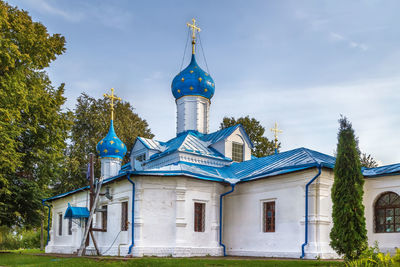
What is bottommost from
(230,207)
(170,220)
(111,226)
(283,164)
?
(111,226)

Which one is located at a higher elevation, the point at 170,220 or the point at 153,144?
the point at 153,144


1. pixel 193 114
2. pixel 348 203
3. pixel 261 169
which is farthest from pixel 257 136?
pixel 348 203

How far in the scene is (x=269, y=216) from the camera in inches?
567

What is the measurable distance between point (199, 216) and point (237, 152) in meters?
5.04

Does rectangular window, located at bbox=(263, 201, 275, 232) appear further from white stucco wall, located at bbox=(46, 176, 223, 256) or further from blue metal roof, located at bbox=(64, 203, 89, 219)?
blue metal roof, located at bbox=(64, 203, 89, 219)

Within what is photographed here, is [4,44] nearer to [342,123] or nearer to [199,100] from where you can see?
[199,100]

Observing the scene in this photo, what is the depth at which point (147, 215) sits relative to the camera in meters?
14.3

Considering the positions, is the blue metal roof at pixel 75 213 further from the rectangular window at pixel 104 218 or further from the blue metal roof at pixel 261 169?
the blue metal roof at pixel 261 169

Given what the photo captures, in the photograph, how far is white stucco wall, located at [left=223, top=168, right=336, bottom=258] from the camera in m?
12.8

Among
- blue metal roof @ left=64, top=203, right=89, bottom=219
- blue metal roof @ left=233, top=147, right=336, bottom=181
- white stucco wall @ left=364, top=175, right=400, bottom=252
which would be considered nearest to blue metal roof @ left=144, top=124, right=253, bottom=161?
blue metal roof @ left=233, top=147, right=336, bottom=181

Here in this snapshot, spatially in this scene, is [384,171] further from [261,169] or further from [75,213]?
[75,213]

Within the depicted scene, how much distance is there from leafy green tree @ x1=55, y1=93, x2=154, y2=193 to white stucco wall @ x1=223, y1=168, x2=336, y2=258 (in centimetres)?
1525

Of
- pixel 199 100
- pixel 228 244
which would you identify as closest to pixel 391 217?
pixel 228 244

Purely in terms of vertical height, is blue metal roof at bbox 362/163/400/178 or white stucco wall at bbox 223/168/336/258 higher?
blue metal roof at bbox 362/163/400/178
